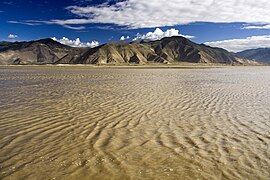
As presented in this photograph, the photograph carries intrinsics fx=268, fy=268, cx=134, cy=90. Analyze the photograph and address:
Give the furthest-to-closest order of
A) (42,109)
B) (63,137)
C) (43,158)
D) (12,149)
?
(42,109)
(63,137)
(12,149)
(43,158)

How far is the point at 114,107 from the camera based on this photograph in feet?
41.7

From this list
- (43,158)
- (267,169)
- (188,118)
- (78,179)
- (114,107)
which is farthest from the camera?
(114,107)

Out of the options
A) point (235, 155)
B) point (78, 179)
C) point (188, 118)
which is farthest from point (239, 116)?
point (78, 179)

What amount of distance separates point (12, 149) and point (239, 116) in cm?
835

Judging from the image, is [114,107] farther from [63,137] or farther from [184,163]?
[184,163]

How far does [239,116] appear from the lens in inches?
424

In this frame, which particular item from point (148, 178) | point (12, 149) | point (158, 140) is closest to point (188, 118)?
point (158, 140)

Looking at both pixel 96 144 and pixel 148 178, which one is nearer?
pixel 148 178

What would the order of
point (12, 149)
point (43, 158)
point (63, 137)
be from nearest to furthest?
point (43, 158), point (12, 149), point (63, 137)

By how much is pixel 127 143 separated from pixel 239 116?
5.64m

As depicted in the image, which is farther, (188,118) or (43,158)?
(188,118)

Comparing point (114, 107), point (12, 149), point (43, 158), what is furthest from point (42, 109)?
point (43, 158)

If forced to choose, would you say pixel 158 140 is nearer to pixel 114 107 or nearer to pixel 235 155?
pixel 235 155

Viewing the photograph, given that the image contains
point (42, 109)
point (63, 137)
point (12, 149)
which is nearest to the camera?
point (12, 149)
